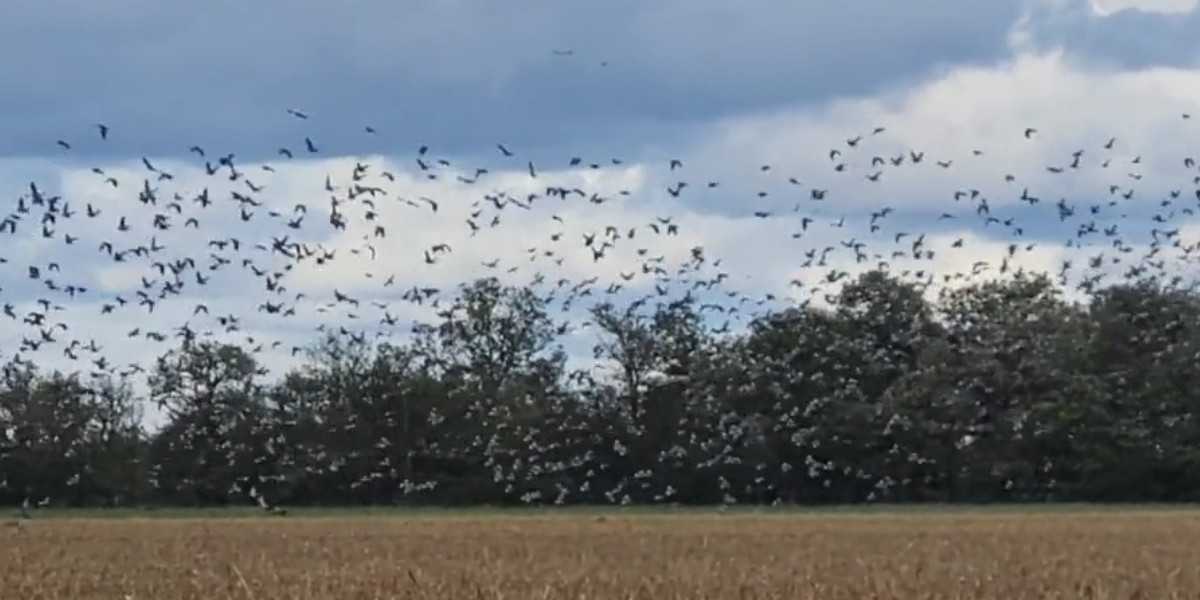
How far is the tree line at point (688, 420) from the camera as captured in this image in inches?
3465

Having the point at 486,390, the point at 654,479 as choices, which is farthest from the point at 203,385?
the point at 654,479

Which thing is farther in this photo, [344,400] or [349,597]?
[344,400]

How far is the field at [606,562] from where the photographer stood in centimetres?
2230

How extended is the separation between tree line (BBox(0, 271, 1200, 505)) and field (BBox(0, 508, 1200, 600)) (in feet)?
124

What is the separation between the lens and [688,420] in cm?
9200

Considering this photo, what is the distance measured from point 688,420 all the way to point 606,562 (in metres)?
61.7

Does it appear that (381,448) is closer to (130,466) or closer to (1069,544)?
(130,466)

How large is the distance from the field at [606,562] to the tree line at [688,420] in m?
37.8

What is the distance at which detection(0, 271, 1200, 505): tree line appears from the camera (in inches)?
3465

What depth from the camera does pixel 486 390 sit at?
304ft

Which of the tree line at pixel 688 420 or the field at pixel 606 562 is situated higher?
the tree line at pixel 688 420

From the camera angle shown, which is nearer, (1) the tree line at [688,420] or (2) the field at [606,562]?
(2) the field at [606,562]

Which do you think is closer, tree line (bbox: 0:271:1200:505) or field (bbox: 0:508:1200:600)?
field (bbox: 0:508:1200:600)

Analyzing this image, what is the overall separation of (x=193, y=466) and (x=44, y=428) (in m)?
6.16
